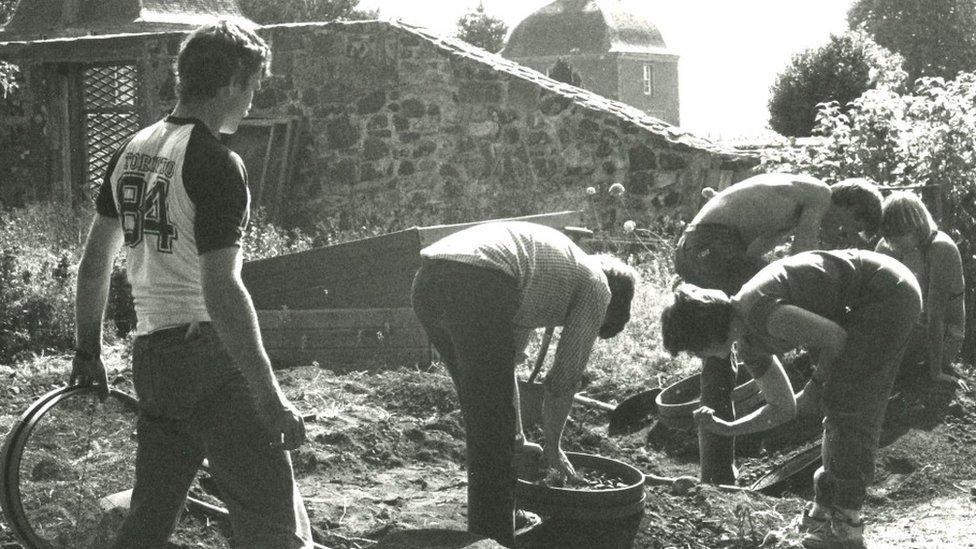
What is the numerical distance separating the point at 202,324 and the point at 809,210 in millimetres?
3820

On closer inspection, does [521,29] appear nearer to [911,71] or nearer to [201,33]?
[911,71]

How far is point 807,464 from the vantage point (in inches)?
246

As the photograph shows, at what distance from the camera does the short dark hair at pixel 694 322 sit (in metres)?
4.50

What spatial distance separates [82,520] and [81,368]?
1006 mm

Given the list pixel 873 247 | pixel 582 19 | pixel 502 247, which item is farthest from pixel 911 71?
pixel 502 247

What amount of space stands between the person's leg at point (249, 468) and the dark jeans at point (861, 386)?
8.13 feet

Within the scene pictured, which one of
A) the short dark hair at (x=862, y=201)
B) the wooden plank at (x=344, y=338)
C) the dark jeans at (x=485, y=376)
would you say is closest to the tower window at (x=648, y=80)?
the wooden plank at (x=344, y=338)

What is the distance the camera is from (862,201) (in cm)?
605

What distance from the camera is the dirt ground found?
4992mm

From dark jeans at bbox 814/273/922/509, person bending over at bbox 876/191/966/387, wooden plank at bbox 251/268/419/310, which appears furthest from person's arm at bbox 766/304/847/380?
wooden plank at bbox 251/268/419/310

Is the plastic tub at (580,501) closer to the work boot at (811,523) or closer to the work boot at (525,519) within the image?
the work boot at (525,519)

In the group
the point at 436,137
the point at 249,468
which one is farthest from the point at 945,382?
the point at 436,137

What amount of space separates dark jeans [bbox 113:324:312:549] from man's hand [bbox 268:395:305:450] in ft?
0.22

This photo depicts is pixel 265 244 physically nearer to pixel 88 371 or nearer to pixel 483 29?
pixel 88 371
